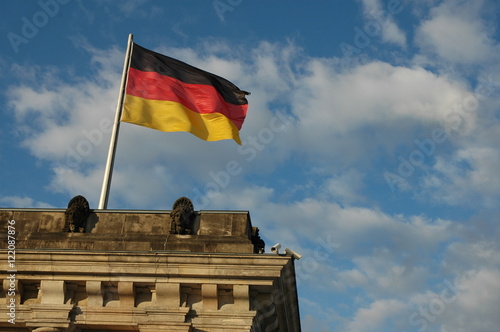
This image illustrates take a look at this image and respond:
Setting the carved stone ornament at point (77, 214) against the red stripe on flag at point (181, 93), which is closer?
the carved stone ornament at point (77, 214)

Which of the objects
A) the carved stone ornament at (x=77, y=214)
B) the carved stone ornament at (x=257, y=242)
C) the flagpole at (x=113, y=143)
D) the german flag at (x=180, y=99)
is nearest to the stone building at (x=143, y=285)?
the carved stone ornament at (x=77, y=214)

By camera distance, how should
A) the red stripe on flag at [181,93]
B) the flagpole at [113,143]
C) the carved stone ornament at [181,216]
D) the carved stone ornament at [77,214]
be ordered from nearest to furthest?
the carved stone ornament at [181,216]
the carved stone ornament at [77,214]
the flagpole at [113,143]
the red stripe on flag at [181,93]

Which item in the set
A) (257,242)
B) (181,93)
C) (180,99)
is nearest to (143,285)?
(257,242)

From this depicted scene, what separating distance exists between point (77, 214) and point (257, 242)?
5962mm

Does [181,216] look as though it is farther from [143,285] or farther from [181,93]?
[181,93]

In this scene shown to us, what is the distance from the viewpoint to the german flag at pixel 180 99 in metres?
28.8

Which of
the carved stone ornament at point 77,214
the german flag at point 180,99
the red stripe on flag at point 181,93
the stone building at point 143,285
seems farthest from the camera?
the red stripe on flag at point 181,93

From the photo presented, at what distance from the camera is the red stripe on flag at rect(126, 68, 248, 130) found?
29.5 meters

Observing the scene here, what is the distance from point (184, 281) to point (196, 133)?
27.9ft

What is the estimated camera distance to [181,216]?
23.4 meters

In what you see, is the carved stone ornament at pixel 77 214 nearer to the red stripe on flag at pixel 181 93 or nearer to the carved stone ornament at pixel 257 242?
the carved stone ornament at pixel 257 242

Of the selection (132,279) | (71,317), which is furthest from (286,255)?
(71,317)

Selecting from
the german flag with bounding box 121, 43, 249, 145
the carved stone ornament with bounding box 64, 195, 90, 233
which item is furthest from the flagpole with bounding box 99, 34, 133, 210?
the carved stone ornament with bounding box 64, 195, 90, 233

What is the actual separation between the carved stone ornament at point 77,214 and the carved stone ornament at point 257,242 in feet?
18.1
